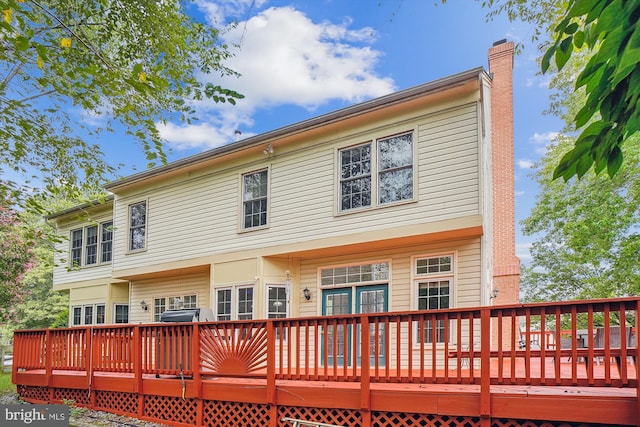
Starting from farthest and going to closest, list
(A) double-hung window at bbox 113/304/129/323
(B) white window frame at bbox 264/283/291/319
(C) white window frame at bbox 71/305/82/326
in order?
(C) white window frame at bbox 71/305/82/326 < (A) double-hung window at bbox 113/304/129/323 < (B) white window frame at bbox 264/283/291/319

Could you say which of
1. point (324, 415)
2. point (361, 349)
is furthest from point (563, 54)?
point (324, 415)

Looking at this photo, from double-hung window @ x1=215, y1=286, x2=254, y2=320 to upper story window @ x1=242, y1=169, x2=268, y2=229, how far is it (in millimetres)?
1524

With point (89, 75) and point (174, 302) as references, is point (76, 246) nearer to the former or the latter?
point (174, 302)

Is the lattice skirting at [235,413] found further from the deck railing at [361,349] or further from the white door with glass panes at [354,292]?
the white door with glass panes at [354,292]

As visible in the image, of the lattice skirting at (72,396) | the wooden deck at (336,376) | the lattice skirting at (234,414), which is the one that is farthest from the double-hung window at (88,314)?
the lattice skirting at (234,414)

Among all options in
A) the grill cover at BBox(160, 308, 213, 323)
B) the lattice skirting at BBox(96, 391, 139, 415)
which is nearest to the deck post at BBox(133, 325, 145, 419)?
the lattice skirting at BBox(96, 391, 139, 415)

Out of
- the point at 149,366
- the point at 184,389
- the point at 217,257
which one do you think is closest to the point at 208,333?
the point at 184,389

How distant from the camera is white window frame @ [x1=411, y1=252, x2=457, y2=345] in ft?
28.8

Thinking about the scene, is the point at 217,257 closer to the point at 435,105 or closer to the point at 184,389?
the point at 184,389

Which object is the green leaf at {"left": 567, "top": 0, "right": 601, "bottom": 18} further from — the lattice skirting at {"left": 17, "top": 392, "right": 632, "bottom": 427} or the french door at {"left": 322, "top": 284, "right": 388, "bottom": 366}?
the french door at {"left": 322, "top": 284, "right": 388, "bottom": 366}

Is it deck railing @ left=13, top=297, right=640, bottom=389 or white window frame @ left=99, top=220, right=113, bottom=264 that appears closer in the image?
deck railing @ left=13, top=297, right=640, bottom=389

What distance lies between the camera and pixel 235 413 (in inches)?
258

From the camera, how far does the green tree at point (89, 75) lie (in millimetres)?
6109

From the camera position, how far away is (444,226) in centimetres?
845
